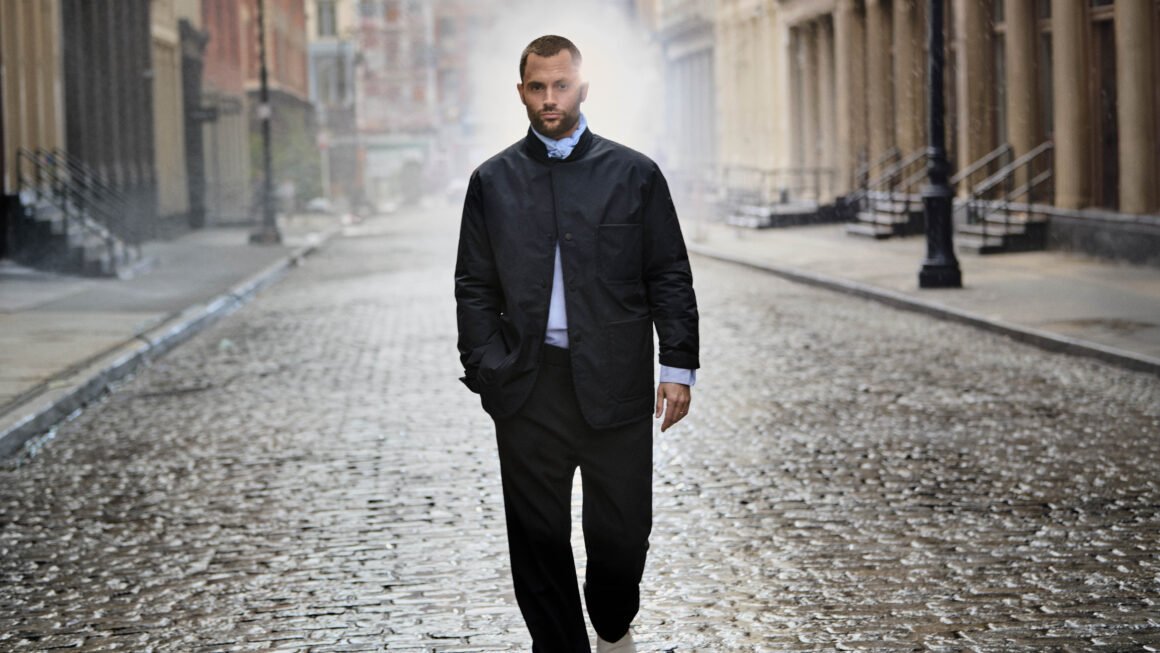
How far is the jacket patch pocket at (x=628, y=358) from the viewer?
452cm

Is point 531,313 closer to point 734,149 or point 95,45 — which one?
point 95,45

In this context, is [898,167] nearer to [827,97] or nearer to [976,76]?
[976,76]

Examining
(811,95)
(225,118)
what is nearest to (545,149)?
(811,95)

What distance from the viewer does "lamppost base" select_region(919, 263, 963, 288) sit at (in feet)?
62.3

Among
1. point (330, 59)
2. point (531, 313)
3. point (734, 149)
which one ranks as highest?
point (330, 59)

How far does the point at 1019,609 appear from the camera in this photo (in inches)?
233

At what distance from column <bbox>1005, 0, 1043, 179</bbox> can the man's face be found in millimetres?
22615

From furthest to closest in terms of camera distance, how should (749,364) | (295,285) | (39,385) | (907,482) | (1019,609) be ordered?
1. (295,285)
2. (749,364)
3. (39,385)
4. (907,482)
5. (1019,609)

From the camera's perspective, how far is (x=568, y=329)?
4496 mm

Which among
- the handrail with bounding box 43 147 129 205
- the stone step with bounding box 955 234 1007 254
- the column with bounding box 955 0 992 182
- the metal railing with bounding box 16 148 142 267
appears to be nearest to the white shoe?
the stone step with bounding box 955 234 1007 254

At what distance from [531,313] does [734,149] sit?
4551 centimetres


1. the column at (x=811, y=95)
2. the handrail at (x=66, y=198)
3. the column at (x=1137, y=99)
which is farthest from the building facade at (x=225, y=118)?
the column at (x=1137, y=99)

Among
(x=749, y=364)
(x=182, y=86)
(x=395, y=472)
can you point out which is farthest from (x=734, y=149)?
(x=395, y=472)

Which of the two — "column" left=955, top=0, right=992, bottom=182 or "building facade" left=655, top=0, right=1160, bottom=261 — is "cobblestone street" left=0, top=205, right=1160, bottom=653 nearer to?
"building facade" left=655, top=0, right=1160, bottom=261
